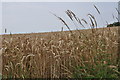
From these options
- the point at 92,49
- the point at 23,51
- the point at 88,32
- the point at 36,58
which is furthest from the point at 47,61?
the point at 88,32

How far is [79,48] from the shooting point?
2658mm

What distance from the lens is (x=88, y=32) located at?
2842 millimetres

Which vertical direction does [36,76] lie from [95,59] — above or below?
below

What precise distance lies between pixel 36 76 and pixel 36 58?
0.70ft

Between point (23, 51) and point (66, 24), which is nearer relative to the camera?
point (66, 24)

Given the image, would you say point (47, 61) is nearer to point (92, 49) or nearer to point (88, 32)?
point (92, 49)

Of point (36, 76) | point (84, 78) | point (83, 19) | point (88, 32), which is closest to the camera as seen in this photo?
point (84, 78)

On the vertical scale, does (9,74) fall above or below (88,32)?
below

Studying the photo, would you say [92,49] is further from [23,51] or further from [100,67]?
[23,51]

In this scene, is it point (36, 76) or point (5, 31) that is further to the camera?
point (5, 31)

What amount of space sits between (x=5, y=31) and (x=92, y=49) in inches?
45.0

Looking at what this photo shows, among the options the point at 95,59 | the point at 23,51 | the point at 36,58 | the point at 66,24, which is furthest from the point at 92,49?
the point at 23,51

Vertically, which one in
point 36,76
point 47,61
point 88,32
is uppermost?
point 88,32

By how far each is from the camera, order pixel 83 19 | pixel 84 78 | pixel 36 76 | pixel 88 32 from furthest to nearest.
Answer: pixel 88 32 → pixel 83 19 → pixel 36 76 → pixel 84 78
